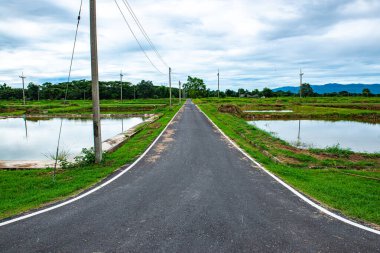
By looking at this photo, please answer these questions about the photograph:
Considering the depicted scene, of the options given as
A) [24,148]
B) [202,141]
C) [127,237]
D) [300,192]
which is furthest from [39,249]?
[24,148]

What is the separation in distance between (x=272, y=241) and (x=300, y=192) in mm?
3005

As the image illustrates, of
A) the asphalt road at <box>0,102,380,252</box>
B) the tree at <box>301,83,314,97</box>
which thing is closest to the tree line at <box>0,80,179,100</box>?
the tree at <box>301,83,314,97</box>

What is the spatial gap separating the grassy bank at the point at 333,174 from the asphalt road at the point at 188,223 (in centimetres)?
76

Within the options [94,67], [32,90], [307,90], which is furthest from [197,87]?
[94,67]

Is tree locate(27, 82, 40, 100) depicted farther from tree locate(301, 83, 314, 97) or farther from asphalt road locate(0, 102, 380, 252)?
asphalt road locate(0, 102, 380, 252)

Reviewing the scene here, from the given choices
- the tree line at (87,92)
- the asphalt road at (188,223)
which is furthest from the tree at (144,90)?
the asphalt road at (188,223)

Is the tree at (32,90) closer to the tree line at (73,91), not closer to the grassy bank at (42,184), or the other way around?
the tree line at (73,91)

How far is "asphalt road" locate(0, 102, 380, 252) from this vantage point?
14.4 ft

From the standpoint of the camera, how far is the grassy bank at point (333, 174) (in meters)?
6.16

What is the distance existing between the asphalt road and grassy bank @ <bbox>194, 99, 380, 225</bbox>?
76 cm

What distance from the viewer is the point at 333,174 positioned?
29.2ft

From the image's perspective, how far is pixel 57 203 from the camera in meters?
6.35

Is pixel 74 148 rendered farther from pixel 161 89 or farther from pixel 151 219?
pixel 161 89

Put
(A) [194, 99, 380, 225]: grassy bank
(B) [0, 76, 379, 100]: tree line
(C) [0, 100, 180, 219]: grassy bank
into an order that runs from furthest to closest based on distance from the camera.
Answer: (B) [0, 76, 379, 100]: tree line
(C) [0, 100, 180, 219]: grassy bank
(A) [194, 99, 380, 225]: grassy bank
